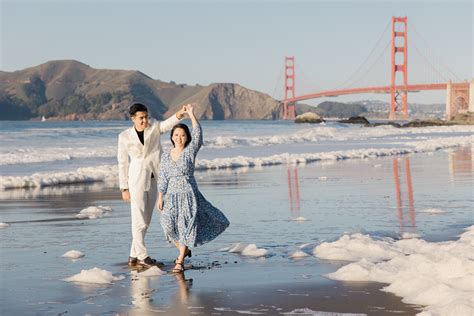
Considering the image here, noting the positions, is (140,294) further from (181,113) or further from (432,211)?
(432,211)

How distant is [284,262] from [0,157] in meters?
18.7

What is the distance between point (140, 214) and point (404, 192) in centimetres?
585

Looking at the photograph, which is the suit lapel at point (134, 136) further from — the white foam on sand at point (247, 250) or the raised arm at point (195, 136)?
the white foam on sand at point (247, 250)

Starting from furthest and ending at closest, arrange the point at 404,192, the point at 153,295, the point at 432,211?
the point at 404,192
the point at 432,211
the point at 153,295

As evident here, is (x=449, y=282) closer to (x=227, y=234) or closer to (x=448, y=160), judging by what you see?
(x=227, y=234)

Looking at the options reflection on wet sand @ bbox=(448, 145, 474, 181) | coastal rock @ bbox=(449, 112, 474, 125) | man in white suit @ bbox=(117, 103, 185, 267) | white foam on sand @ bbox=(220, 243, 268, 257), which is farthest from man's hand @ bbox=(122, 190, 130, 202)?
coastal rock @ bbox=(449, 112, 474, 125)

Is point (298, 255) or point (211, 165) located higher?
point (211, 165)

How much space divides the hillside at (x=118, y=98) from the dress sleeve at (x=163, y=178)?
5167 inches

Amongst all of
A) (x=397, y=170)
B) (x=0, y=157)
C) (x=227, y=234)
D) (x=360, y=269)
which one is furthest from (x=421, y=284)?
(x=0, y=157)

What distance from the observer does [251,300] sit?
203 inches

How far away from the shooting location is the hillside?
143125mm

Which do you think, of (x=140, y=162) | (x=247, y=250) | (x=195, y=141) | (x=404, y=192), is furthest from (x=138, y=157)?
(x=404, y=192)

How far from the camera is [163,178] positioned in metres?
6.55

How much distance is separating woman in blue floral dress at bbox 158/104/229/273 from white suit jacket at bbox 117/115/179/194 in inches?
8.4
